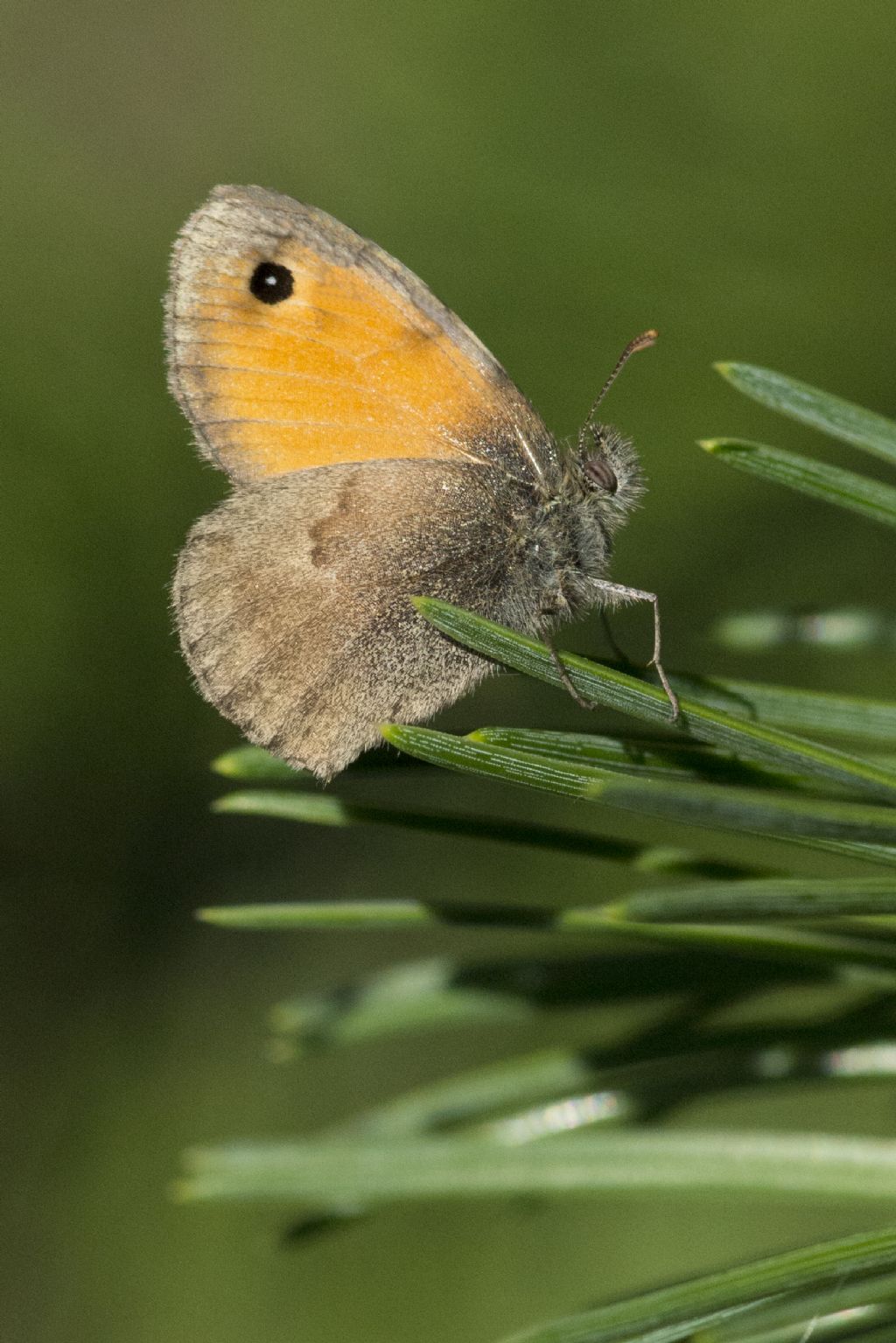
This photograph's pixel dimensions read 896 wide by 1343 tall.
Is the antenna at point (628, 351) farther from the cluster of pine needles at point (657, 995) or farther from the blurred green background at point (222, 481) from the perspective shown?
the cluster of pine needles at point (657, 995)

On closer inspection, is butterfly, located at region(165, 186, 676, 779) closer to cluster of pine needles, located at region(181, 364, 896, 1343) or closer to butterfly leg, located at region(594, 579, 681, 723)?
butterfly leg, located at region(594, 579, 681, 723)

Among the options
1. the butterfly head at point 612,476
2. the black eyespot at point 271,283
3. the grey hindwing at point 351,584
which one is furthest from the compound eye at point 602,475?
the black eyespot at point 271,283

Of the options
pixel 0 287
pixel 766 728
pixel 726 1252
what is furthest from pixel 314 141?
pixel 726 1252

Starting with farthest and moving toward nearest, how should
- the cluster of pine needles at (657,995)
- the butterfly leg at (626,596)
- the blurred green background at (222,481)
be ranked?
the blurred green background at (222,481)
the butterfly leg at (626,596)
the cluster of pine needles at (657,995)

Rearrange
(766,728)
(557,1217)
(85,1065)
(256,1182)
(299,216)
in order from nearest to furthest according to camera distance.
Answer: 1. (766,728)
2. (256,1182)
3. (299,216)
4. (557,1217)
5. (85,1065)

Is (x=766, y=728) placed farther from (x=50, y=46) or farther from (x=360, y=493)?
(x=50, y=46)

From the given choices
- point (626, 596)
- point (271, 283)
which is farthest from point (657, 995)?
point (271, 283)
